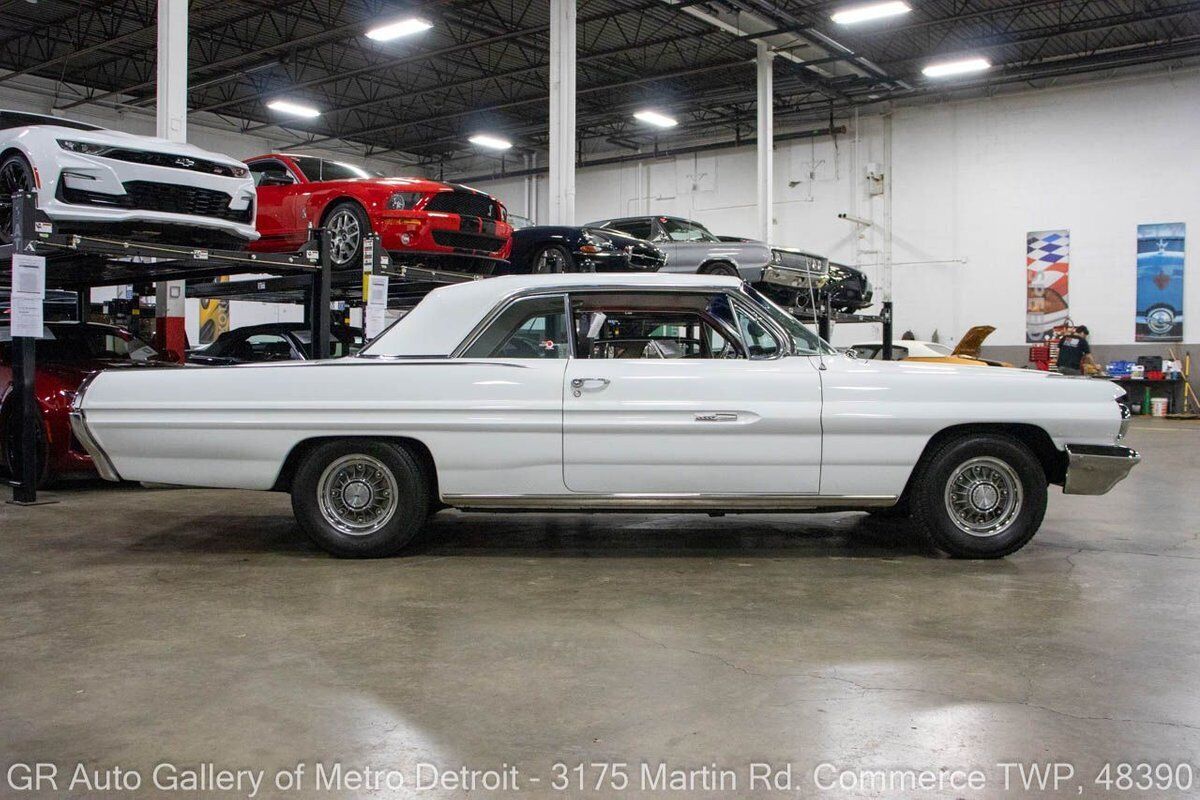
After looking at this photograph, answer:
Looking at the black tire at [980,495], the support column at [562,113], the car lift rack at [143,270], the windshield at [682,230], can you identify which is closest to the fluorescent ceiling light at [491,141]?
the support column at [562,113]

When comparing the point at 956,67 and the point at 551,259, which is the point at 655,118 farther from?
the point at 551,259

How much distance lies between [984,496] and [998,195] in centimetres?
1905

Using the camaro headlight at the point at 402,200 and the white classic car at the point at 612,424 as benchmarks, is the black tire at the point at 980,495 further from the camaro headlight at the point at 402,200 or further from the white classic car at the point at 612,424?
the camaro headlight at the point at 402,200

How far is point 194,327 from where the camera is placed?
23.8 metres

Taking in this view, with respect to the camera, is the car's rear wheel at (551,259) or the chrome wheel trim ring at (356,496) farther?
the car's rear wheel at (551,259)

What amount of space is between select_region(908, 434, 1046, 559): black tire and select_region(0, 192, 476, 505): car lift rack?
4.96 m

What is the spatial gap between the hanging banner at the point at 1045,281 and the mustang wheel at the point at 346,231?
17.7 meters

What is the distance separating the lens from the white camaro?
673cm

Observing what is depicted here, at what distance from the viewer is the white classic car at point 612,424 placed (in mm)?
5004

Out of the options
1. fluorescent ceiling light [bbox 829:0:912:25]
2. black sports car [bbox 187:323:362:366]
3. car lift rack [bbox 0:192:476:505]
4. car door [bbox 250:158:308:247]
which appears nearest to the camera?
car lift rack [bbox 0:192:476:505]

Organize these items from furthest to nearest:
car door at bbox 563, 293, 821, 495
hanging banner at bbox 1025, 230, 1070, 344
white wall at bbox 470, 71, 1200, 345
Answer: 1. hanging banner at bbox 1025, 230, 1070, 344
2. white wall at bbox 470, 71, 1200, 345
3. car door at bbox 563, 293, 821, 495

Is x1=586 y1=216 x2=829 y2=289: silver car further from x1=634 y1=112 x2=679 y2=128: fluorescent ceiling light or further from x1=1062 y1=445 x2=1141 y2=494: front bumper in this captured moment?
x1=634 y1=112 x2=679 y2=128: fluorescent ceiling light

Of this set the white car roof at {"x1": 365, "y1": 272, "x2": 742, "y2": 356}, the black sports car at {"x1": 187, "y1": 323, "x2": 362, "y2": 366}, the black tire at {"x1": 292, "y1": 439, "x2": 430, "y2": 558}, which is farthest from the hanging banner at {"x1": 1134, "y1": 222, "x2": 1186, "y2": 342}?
the black tire at {"x1": 292, "y1": 439, "x2": 430, "y2": 558}

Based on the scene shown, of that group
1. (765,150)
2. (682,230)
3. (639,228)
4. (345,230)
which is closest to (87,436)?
(345,230)
